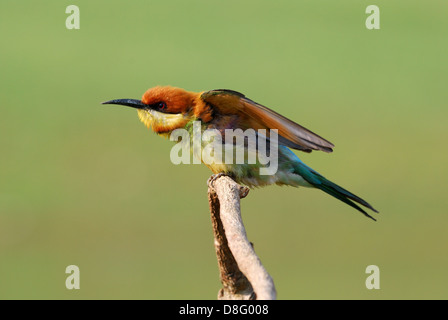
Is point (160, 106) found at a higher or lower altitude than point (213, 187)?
higher

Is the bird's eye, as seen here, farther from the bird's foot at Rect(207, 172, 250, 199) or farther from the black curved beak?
the bird's foot at Rect(207, 172, 250, 199)

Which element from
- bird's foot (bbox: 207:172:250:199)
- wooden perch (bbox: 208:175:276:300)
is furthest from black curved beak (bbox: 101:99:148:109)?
wooden perch (bbox: 208:175:276:300)

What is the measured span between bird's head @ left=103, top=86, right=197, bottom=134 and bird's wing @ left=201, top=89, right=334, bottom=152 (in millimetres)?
65

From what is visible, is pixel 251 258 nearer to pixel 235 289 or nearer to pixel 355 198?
pixel 235 289

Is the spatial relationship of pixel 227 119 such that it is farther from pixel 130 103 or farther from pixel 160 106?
pixel 130 103

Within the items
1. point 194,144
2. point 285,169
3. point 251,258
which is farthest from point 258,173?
point 251,258

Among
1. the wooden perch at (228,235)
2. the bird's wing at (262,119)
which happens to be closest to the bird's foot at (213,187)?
the wooden perch at (228,235)

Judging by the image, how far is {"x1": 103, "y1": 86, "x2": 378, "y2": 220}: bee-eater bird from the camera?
6.40 feet

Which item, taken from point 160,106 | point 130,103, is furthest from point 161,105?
point 130,103

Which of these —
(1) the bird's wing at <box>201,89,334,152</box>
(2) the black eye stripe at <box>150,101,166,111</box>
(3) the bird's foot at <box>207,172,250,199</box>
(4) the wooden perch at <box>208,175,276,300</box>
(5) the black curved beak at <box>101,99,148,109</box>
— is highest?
(5) the black curved beak at <box>101,99,148,109</box>

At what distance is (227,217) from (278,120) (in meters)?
0.56

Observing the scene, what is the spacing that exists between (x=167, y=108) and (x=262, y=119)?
33cm

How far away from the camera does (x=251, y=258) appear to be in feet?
3.88

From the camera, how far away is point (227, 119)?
79.1 inches
